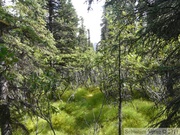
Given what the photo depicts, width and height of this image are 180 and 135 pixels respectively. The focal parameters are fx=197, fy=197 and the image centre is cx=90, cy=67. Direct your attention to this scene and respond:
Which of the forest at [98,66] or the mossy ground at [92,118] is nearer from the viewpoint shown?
the forest at [98,66]

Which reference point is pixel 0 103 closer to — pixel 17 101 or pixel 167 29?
pixel 17 101

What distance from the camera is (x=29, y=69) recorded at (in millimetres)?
6125

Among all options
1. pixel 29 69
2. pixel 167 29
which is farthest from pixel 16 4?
pixel 167 29

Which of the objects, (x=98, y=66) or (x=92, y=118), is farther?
(x=98, y=66)

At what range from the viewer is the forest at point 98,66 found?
12.1ft

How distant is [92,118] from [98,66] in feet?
10.2

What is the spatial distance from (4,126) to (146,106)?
7499mm

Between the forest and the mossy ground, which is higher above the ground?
the forest

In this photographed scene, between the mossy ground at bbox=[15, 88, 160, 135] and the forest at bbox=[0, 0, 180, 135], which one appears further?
the mossy ground at bbox=[15, 88, 160, 135]

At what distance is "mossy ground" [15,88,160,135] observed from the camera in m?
9.73

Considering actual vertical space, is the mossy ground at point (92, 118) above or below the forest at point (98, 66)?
below

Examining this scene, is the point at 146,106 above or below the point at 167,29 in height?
below

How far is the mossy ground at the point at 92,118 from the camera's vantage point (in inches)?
383

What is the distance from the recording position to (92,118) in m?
10.9
